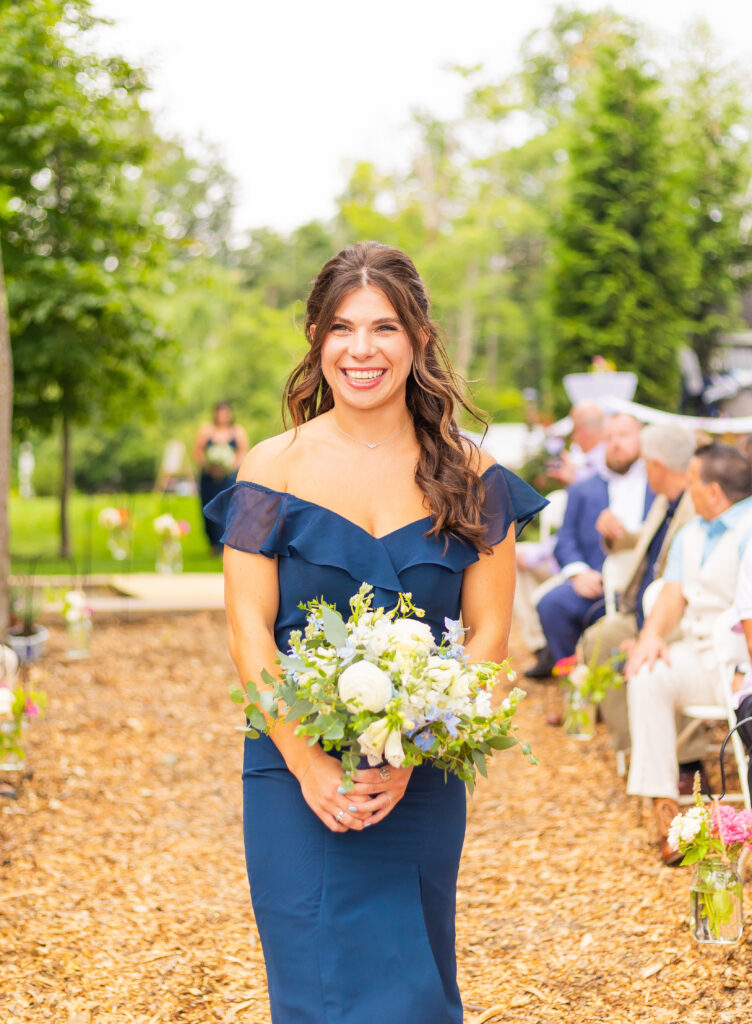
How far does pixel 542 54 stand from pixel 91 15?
106 ft

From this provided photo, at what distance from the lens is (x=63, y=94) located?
11297mm

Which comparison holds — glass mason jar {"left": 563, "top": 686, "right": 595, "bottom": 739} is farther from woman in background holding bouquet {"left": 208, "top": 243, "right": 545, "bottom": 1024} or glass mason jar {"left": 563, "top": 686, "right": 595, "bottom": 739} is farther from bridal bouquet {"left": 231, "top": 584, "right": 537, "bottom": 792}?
bridal bouquet {"left": 231, "top": 584, "right": 537, "bottom": 792}

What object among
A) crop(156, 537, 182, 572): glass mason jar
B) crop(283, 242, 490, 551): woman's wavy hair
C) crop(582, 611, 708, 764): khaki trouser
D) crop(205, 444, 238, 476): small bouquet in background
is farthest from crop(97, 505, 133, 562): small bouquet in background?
crop(283, 242, 490, 551): woman's wavy hair

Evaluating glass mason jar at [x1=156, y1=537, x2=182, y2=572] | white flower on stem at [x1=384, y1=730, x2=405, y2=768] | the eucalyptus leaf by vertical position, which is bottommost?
white flower on stem at [x1=384, y1=730, x2=405, y2=768]

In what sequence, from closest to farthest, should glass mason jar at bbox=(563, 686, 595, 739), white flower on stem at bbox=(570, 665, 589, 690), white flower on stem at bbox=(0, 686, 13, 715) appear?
white flower on stem at bbox=(0, 686, 13, 715), white flower on stem at bbox=(570, 665, 589, 690), glass mason jar at bbox=(563, 686, 595, 739)

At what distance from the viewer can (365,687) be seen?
2.21 meters

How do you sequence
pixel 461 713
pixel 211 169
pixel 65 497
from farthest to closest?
pixel 211 169, pixel 65 497, pixel 461 713

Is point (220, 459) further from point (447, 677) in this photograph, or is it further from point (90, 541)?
point (447, 677)

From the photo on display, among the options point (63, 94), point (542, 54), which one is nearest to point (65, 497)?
point (63, 94)

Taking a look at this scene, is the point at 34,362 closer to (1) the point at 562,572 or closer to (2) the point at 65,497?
(2) the point at 65,497

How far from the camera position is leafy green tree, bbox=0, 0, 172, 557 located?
36.4 feet

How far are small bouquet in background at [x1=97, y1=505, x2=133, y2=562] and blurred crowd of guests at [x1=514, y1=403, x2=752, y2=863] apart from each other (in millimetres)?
6495

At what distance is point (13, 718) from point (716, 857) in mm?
3185

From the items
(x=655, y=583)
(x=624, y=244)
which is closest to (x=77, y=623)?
(x=655, y=583)
